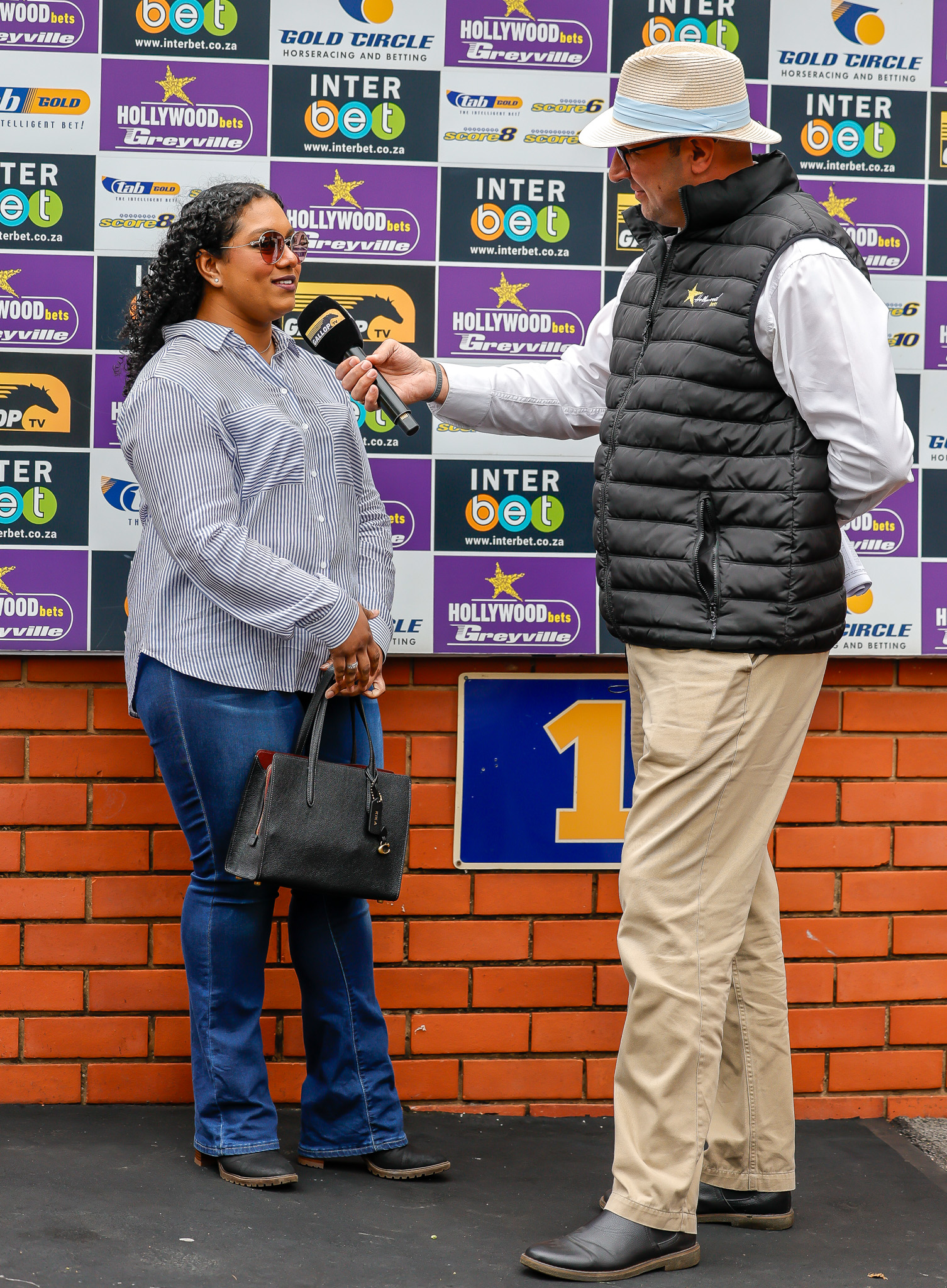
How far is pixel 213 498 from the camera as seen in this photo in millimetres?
2781

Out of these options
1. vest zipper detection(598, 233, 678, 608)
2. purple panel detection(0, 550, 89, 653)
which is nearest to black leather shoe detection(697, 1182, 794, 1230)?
vest zipper detection(598, 233, 678, 608)

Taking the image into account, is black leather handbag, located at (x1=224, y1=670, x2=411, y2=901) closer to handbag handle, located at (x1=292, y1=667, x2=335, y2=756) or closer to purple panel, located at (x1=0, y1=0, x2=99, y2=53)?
handbag handle, located at (x1=292, y1=667, x2=335, y2=756)

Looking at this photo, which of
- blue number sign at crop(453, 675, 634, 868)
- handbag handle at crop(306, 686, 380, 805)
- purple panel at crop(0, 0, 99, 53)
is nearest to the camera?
handbag handle at crop(306, 686, 380, 805)

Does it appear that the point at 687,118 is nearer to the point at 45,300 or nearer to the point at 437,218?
the point at 437,218

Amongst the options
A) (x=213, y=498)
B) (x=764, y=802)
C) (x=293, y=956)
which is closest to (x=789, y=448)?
(x=764, y=802)

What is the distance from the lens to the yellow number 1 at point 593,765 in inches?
137

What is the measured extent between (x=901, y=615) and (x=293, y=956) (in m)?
1.74

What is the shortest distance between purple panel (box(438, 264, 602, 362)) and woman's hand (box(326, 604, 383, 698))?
2.66 feet

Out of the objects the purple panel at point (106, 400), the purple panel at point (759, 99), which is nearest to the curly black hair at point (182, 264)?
the purple panel at point (106, 400)

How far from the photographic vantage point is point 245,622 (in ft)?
9.29

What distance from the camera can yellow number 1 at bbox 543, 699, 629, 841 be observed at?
348 centimetres

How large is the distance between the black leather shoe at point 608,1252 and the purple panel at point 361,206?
7.28 feet

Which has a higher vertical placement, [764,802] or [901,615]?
[901,615]

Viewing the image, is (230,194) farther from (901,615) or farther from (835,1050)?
(835,1050)
